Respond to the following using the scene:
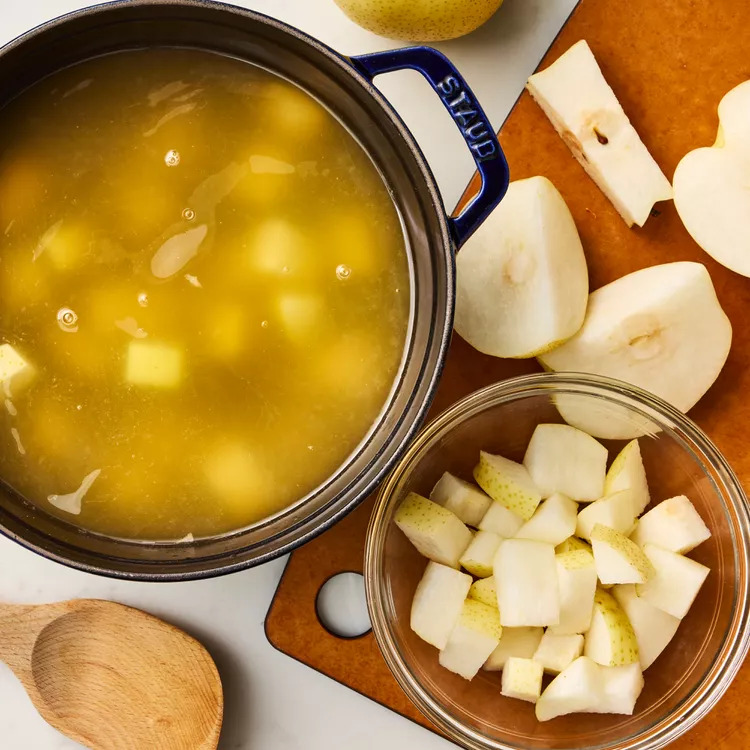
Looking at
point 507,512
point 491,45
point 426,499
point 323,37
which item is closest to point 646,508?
point 507,512

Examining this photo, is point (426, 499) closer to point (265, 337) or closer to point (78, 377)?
point (265, 337)

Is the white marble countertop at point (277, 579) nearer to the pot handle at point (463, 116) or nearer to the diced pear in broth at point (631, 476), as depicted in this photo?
the pot handle at point (463, 116)

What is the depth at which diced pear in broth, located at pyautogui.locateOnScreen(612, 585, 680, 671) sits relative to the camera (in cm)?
123

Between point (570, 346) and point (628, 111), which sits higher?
point (628, 111)

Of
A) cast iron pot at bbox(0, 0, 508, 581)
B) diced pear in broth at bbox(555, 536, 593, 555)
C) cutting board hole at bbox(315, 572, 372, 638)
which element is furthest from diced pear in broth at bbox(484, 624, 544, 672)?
cast iron pot at bbox(0, 0, 508, 581)

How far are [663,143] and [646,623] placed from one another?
709 millimetres

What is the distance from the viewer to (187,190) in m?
1.09

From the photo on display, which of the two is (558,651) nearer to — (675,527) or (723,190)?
(675,527)

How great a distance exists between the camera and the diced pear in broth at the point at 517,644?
1.24m

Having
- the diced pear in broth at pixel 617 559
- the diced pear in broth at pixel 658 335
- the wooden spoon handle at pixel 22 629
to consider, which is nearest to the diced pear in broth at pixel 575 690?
the diced pear in broth at pixel 617 559

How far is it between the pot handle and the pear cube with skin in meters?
0.36

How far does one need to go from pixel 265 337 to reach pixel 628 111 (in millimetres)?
657

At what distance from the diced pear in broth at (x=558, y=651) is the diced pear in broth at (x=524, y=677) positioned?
2cm

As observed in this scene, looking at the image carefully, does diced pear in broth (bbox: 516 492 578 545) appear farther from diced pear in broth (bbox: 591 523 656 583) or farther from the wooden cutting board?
the wooden cutting board
